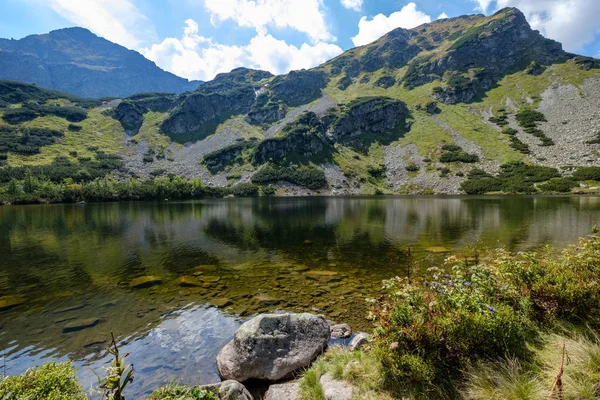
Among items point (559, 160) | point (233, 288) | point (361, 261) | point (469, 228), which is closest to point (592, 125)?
point (559, 160)

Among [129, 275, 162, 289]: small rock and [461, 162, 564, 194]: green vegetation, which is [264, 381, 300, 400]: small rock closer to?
[129, 275, 162, 289]: small rock

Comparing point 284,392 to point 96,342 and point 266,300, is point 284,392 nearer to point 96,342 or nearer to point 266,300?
point 266,300

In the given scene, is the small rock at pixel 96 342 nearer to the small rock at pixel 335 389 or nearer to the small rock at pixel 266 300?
the small rock at pixel 266 300

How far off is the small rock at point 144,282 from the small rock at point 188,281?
1.65 metres

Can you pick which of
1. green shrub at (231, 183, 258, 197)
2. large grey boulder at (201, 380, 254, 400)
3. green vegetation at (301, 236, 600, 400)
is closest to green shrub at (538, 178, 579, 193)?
green shrub at (231, 183, 258, 197)

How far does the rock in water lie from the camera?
432 inches

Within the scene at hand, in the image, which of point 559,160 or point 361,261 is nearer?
point 361,261

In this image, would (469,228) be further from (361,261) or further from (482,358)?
(482,358)

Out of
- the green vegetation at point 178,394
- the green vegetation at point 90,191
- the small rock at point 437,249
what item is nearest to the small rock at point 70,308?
the green vegetation at point 178,394

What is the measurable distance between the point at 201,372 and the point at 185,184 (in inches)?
7067

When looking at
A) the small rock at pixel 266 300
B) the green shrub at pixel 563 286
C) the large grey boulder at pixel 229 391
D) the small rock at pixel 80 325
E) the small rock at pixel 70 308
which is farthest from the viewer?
the small rock at pixel 266 300

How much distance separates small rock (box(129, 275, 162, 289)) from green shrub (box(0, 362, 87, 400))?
18.0 m

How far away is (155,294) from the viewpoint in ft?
65.0

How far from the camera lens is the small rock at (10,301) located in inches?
703
